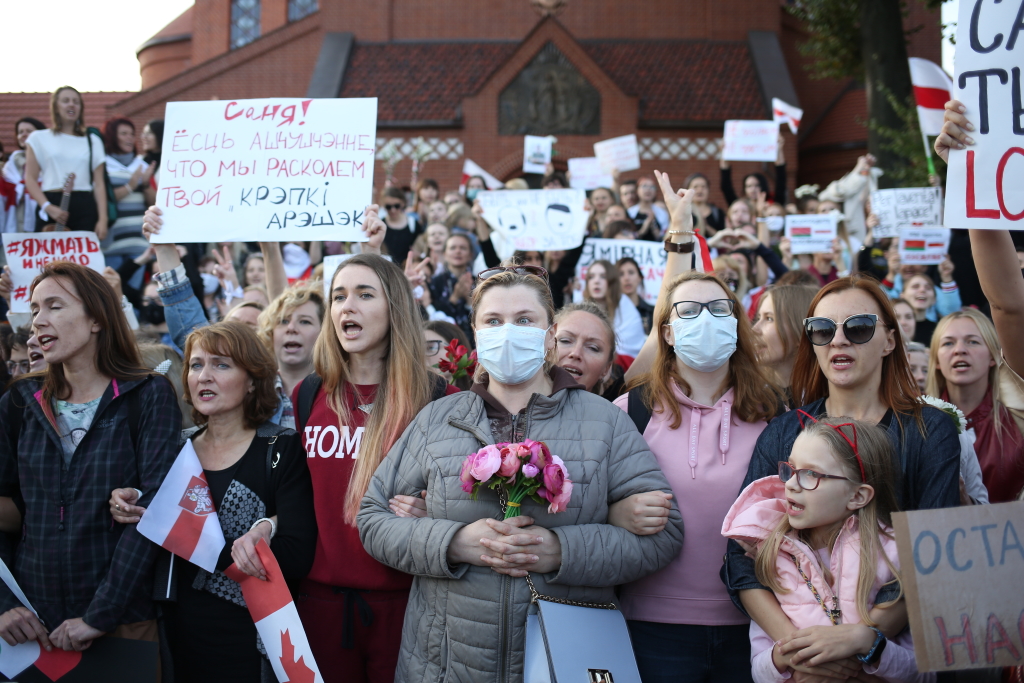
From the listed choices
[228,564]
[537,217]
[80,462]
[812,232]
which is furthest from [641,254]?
[80,462]

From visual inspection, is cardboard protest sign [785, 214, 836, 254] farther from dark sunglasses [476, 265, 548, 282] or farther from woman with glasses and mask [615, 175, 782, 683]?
dark sunglasses [476, 265, 548, 282]

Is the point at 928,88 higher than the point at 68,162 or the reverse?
higher

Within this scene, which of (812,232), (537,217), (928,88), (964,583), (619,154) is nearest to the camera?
(964,583)

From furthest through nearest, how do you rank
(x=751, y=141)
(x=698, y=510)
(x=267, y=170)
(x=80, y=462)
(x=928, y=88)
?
1. (x=751, y=141)
2. (x=928, y=88)
3. (x=267, y=170)
4. (x=80, y=462)
5. (x=698, y=510)

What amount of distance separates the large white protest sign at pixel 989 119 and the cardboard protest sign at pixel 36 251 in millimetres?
5056

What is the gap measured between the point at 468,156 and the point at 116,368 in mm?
19437

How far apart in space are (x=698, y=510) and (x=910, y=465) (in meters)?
0.77

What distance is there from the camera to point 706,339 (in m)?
3.43

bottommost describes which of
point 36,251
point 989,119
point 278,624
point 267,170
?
point 278,624

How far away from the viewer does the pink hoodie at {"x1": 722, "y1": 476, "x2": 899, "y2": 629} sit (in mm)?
2813

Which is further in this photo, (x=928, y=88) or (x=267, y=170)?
(x=928, y=88)

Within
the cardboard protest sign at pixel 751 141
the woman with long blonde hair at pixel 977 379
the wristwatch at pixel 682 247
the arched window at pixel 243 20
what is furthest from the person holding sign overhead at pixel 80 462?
the arched window at pixel 243 20

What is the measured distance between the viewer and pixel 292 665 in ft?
10.7

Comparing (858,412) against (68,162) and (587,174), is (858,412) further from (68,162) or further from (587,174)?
(587,174)
